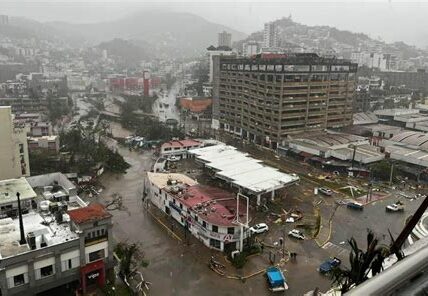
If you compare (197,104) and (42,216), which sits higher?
(197,104)

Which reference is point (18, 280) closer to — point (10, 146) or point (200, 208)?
point (200, 208)

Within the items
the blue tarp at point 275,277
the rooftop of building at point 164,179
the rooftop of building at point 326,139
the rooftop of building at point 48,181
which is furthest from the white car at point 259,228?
the rooftop of building at point 326,139

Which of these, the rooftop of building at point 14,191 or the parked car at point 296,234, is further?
the parked car at point 296,234

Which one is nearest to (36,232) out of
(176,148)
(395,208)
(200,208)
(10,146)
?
(200,208)

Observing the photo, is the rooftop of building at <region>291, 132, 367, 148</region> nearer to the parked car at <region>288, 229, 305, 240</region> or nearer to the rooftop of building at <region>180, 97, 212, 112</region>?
the parked car at <region>288, 229, 305, 240</region>

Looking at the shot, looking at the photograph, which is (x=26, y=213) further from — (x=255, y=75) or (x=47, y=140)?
(x=255, y=75)

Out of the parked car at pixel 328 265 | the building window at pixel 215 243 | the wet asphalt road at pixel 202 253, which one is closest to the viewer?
the wet asphalt road at pixel 202 253

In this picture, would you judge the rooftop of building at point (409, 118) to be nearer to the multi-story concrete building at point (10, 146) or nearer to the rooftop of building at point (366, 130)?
the rooftop of building at point (366, 130)
